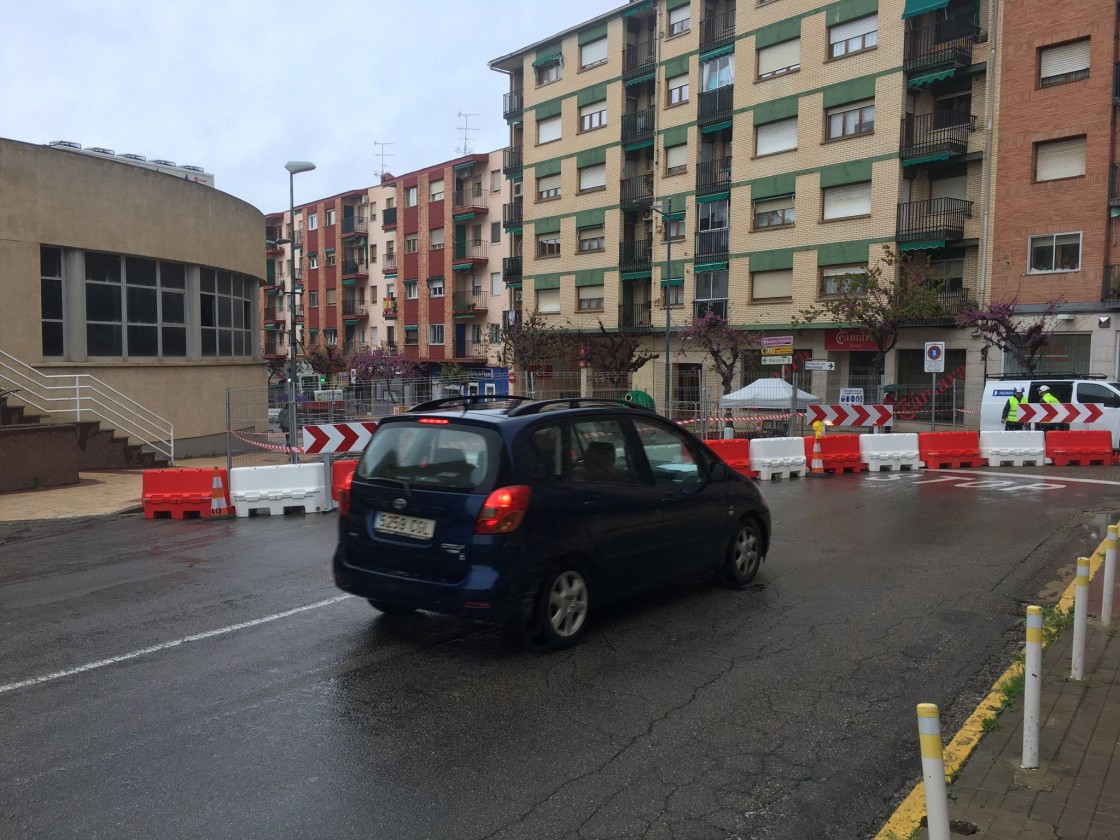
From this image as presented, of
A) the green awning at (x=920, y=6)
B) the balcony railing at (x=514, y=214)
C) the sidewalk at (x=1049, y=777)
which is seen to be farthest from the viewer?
the balcony railing at (x=514, y=214)

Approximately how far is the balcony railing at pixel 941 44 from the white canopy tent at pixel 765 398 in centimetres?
1408

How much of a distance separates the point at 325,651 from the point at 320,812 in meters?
2.34

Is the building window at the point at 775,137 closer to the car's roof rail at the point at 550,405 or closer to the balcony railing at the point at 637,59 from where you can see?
the balcony railing at the point at 637,59

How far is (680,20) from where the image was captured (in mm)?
42406

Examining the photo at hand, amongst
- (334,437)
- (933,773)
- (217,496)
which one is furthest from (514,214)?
(933,773)

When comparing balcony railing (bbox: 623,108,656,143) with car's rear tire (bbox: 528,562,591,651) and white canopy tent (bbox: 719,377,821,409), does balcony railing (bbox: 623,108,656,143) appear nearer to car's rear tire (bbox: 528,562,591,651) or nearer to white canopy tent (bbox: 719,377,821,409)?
white canopy tent (bbox: 719,377,821,409)

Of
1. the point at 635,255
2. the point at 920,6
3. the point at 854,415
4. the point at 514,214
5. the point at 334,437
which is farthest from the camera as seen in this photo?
the point at 514,214

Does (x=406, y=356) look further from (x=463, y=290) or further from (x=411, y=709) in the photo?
(x=411, y=709)

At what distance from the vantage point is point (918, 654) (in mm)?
6320

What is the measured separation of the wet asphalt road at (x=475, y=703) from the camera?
13.5ft

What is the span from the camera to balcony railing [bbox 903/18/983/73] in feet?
106

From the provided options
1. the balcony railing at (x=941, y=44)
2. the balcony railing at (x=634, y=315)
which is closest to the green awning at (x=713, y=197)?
the balcony railing at (x=634, y=315)

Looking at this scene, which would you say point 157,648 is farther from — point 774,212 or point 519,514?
point 774,212

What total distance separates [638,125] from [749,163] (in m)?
7.32
